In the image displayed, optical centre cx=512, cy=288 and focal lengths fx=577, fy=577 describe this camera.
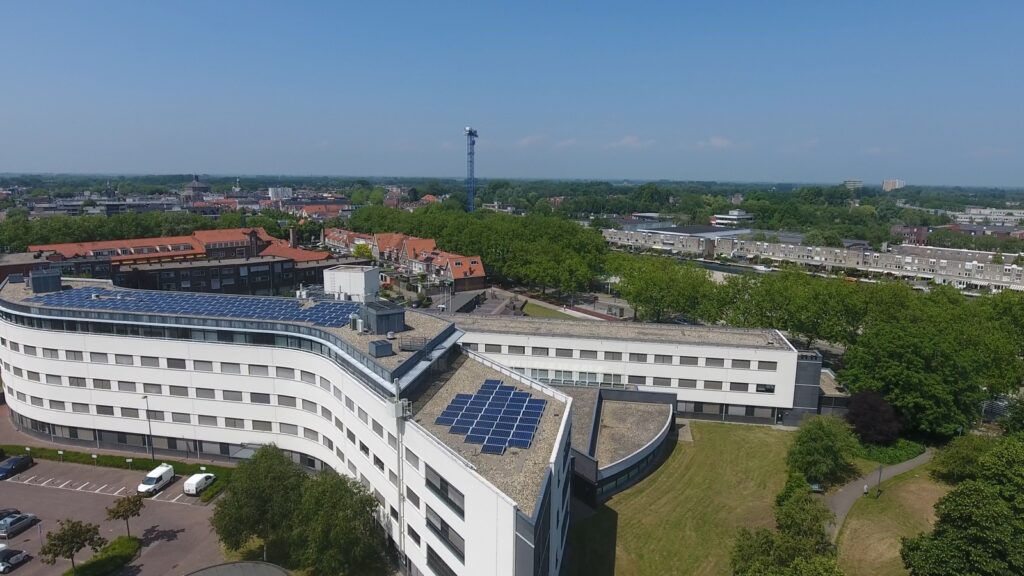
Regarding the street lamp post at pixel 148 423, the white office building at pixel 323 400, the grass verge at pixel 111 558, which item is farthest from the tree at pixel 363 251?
the grass verge at pixel 111 558

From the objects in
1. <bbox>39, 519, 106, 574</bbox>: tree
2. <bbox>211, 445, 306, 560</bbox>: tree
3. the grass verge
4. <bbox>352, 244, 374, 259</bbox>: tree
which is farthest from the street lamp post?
<bbox>352, 244, 374, 259</bbox>: tree

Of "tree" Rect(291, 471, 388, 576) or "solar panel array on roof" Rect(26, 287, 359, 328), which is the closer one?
"tree" Rect(291, 471, 388, 576)

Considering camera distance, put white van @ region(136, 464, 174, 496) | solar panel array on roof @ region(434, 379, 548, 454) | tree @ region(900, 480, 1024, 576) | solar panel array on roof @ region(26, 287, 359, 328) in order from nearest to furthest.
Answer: tree @ region(900, 480, 1024, 576), solar panel array on roof @ region(434, 379, 548, 454), white van @ region(136, 464, 174, 496), solar panel array on roof @ region(26, 287, 359, 328)

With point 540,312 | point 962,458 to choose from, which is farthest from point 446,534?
point 540,312

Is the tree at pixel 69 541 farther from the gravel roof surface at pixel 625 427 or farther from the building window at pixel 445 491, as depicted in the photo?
the gravel roof surface at pixel 625 427

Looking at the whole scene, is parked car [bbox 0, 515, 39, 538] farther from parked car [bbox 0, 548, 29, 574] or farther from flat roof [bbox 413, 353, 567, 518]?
flat roof [bbox 413, 353, 567, 518]

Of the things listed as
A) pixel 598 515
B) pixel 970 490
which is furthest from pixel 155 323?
pixel 970 490

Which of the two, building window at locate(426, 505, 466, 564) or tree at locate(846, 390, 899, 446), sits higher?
building window at locate(426, 505, 466, 564)
